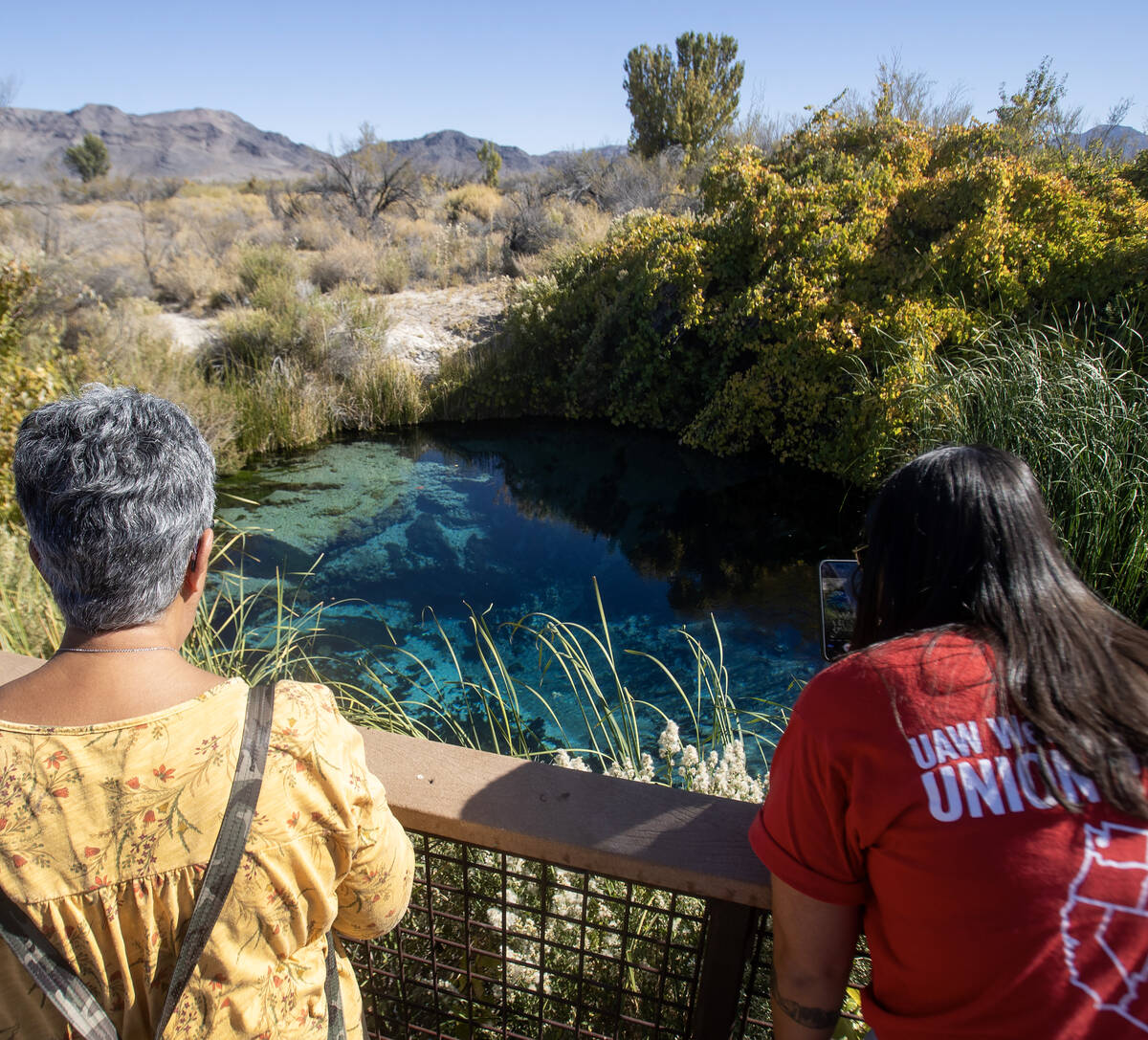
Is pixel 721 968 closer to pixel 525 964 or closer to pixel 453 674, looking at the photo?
pixel 525 964

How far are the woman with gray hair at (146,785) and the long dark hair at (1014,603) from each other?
81cm

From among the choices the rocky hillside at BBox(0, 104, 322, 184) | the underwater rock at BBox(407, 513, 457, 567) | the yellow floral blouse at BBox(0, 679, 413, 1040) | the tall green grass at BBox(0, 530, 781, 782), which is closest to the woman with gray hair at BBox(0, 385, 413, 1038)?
the yellow floral blouse at BBox(0, 679, 413, 1040)

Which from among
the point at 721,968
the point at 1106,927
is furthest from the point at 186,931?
the point at 1106,927

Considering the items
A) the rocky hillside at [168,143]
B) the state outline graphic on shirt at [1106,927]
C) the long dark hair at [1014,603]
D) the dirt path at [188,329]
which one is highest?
the rocky hillside at [168,143]

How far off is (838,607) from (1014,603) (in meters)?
0.38

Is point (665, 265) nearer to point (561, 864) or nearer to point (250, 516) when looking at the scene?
point (250, 516)

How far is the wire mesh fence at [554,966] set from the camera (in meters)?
1.10

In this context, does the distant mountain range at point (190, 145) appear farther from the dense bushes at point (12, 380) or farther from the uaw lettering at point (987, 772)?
the uaw lettering at point (987, 772)

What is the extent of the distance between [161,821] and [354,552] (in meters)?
6.18

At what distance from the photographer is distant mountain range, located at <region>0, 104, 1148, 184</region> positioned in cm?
6225

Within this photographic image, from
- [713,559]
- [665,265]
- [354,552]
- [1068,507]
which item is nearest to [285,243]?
[665,265]

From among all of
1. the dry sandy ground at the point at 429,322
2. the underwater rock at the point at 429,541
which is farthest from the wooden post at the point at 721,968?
the dry sandy ground at the point at 429,322

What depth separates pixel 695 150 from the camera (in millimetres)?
18953

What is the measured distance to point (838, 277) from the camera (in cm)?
770
